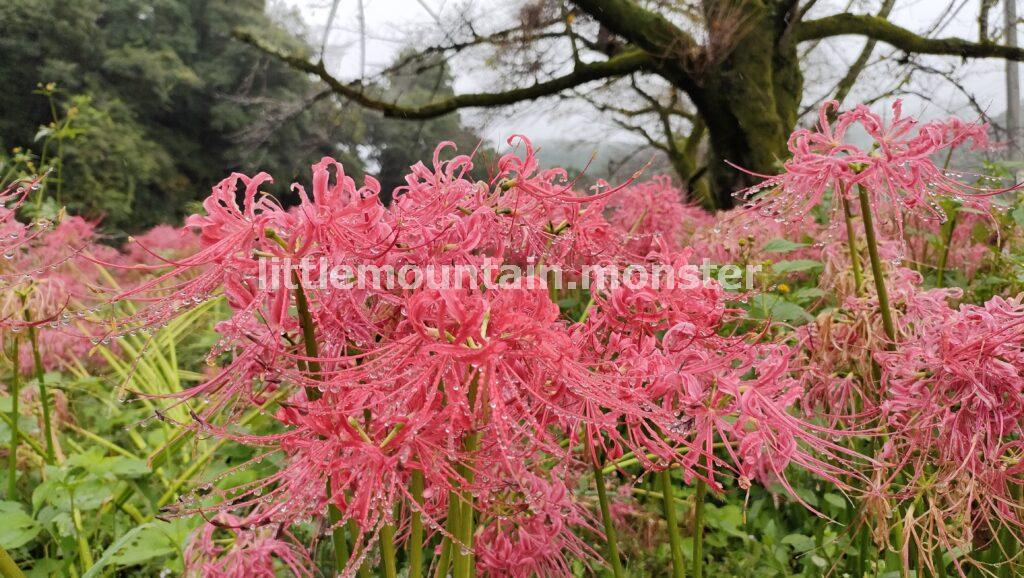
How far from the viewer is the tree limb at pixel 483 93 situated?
7.54 m

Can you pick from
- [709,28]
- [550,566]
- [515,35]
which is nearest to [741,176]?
[709,28]

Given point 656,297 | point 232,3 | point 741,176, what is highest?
point 232,3

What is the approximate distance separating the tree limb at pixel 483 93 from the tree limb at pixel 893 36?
1858 mm

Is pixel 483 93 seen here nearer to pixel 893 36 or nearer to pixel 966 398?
pixel 893 36

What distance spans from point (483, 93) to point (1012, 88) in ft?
20.7

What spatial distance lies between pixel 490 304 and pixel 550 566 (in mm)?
879

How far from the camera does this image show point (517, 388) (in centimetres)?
81

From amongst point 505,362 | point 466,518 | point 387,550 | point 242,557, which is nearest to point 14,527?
point 242,557

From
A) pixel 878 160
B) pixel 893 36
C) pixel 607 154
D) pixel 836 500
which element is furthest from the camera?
pixel 607 154

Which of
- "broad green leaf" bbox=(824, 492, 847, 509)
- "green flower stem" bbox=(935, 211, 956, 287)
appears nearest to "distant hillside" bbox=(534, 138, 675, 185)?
"green flower stem" bbox=(935, 211, 956, 287)

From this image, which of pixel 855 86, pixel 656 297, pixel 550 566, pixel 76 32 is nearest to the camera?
pixel 656 297

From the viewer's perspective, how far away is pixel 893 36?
749cm

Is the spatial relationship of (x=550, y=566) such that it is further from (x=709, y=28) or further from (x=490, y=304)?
(x=709, y=28)

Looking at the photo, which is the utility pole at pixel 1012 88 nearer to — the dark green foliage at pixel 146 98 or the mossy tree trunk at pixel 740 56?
the mossy tree trunk at pixel 740 56
